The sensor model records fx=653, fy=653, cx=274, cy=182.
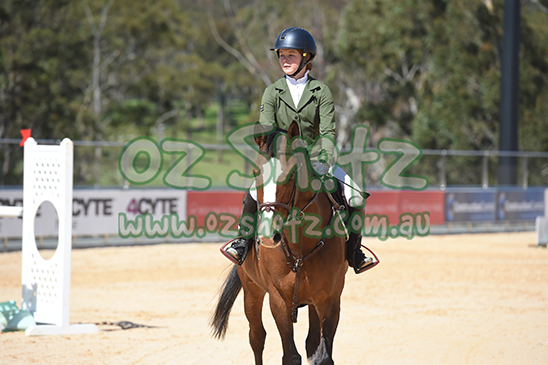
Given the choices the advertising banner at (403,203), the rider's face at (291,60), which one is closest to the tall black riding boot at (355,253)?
the rider's face at (291,60)

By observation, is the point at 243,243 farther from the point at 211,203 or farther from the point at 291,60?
the point at 211,203

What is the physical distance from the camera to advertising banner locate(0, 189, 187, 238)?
15086 mm

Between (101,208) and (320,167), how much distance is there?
1217 cm

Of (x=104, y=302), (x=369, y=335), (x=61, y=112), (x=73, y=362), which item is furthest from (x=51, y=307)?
(x=61, y=112)

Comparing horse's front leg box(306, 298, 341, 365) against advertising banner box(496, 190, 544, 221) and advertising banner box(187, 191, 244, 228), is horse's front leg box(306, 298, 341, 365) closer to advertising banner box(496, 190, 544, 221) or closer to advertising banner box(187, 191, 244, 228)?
advertising banner box(187, 191, 244, 228)

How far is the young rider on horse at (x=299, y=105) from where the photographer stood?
17.7 ft

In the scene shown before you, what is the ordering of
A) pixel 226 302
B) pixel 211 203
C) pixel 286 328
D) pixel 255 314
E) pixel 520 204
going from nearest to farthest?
pixel 286 328 < pixel 255 314 < pixel 226 302 < pixel 211 203 < pixel 520 204

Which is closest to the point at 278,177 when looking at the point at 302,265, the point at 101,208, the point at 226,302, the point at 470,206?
the point at 302,265

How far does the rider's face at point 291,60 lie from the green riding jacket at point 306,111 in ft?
0.42

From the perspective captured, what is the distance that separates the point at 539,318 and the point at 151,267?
27.4ft

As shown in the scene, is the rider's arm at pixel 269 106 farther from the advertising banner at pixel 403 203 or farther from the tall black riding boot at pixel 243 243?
the advertising banner at pixel 403 203

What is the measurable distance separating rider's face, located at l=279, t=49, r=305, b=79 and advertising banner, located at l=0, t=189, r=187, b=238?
1110 cm

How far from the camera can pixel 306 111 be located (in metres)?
5.43

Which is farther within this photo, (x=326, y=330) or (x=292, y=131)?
(x=326, y=330)
